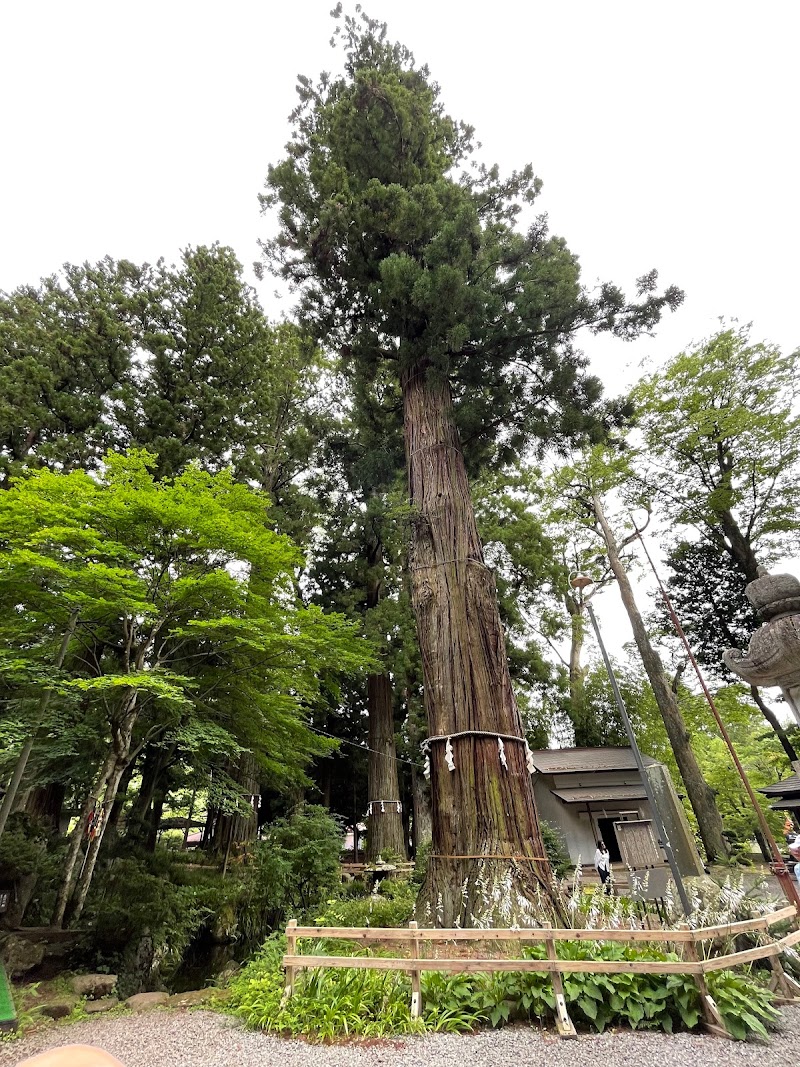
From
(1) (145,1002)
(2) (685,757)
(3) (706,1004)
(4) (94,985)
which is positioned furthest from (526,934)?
(2) (685,757)

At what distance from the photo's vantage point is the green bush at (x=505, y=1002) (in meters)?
3.17

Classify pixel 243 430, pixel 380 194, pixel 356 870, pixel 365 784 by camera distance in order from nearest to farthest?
pixel 380 194 < pixel 356 870 < pixel 243 430 < pixel 365 784

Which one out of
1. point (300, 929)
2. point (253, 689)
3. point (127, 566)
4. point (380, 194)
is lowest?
point (300, 929)

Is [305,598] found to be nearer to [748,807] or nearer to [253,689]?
[253,689]

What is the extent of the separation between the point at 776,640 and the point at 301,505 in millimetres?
10502

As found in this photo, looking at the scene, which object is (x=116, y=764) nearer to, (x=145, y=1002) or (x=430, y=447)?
(x=145, y=1002)

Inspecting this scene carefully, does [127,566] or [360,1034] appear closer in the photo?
[360,1034]

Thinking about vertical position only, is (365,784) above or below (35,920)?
above

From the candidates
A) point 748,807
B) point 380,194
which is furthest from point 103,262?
point 748,807

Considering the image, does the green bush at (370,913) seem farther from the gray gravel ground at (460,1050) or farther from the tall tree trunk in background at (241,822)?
the tall tree trunk in background at (241,822)

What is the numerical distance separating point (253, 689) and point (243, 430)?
7.66 meters

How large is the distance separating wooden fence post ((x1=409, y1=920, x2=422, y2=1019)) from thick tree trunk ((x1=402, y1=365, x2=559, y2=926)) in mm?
1067

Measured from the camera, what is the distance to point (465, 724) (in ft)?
17.9

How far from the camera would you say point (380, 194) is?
318 inches
